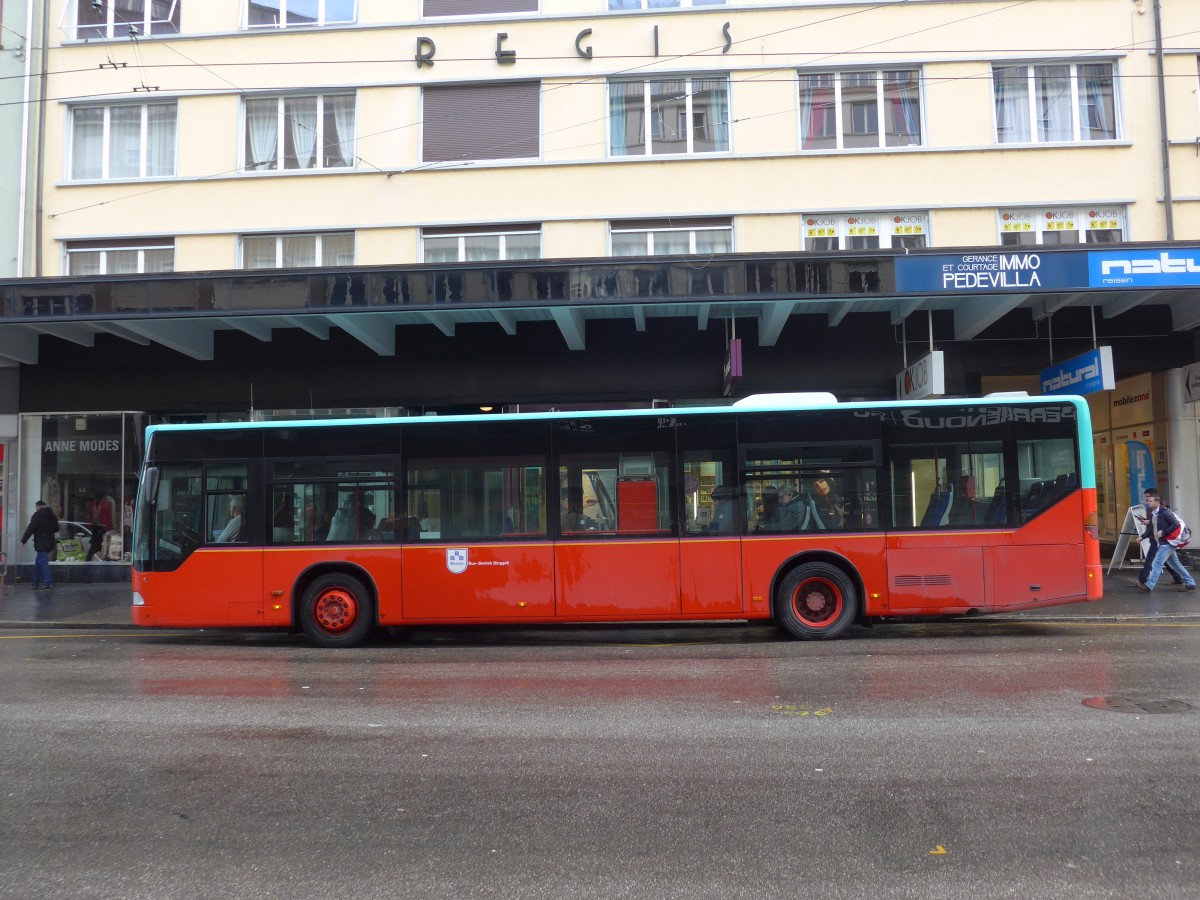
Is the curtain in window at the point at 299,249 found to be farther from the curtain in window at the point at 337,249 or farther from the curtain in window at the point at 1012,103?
the curtain in window at the point at 1012,103

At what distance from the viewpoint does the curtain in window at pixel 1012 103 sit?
16906mm

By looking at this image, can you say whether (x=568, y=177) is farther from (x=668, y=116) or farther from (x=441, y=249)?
(x=441, y=249)

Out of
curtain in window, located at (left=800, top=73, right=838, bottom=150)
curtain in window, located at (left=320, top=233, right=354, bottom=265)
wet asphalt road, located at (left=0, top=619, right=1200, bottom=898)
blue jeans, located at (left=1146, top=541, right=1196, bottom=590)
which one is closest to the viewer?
wet asphalt road, located at (left=0, top=619, right=1200, bottom=898)

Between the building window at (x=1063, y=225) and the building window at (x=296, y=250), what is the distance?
40.5 feet

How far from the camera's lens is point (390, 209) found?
1739 cm

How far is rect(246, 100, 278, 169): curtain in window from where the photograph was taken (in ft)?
58.8

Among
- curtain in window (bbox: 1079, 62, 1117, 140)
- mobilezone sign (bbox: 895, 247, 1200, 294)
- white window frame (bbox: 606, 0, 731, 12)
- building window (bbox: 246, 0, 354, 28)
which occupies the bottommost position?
mobilezone sign (bbox: 895, 247, 1200, 294)

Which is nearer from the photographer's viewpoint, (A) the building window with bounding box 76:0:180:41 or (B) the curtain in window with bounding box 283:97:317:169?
(B) the curtain in window with bounding box 283:97:317:169

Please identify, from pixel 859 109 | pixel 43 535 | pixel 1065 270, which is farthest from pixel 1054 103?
pixel 43 535

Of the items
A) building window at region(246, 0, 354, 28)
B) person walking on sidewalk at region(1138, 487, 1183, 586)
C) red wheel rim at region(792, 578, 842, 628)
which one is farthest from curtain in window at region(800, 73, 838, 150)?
red wheel rim at region(792, 578, 842, 628)

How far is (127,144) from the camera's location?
59.9 feet

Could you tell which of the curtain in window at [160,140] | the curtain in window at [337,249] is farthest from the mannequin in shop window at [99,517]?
the curtain in window at [160,140]

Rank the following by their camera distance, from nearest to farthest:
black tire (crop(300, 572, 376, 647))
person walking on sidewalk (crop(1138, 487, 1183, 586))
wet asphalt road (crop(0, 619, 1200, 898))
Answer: wet asphalt road (crop(0, 619, 1200, 898)) < black tire (crop(300, 572, 376, 647)) < person walking on sidewalk (crop(1138, 487, 1183, 586))

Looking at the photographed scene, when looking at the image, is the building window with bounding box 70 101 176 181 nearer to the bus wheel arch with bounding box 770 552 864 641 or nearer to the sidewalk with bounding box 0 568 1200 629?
the sidewalk with bounding box 0 568 1200 629
